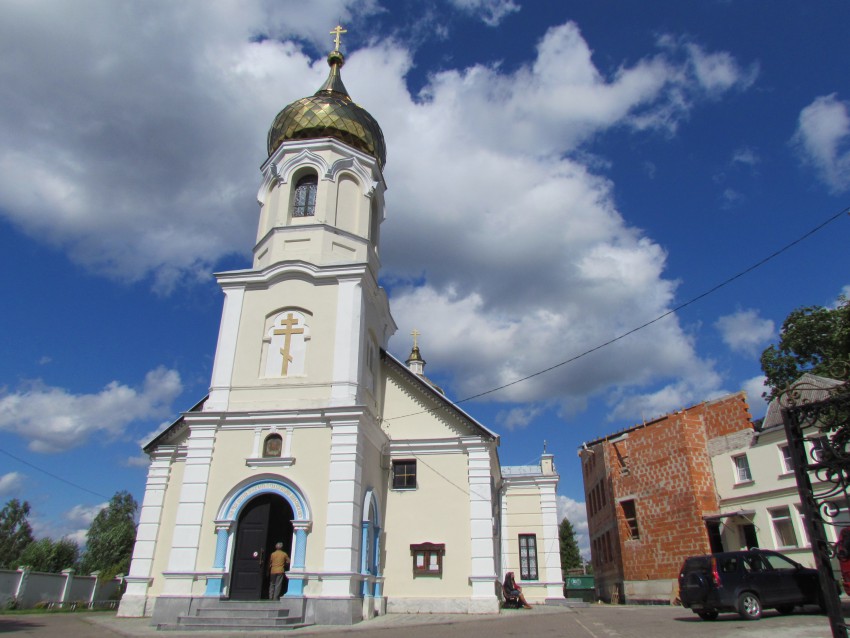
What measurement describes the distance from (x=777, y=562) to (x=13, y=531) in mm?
67846

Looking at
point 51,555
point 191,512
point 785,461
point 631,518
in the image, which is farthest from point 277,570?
point 51,555

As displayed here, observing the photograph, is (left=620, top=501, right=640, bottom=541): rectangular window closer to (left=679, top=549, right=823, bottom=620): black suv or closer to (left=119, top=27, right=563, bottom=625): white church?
(left=119, top=27, right=563, bottom=625): white church

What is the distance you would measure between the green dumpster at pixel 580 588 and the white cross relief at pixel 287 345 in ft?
71.3

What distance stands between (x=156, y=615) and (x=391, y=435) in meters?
7.89

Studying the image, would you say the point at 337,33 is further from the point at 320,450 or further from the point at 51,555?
the point at 51,555

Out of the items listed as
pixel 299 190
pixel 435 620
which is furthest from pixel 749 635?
pixel 299 190

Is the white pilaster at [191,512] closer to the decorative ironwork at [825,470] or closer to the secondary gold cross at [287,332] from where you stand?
the secondary gold cross at [287,332]

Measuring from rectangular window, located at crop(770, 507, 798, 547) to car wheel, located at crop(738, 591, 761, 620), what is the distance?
31.0 ft

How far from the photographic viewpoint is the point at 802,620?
11.6 metres

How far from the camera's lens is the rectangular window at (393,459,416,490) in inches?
704

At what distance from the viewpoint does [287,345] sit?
655 inches

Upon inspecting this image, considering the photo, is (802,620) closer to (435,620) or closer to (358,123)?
(435,620)

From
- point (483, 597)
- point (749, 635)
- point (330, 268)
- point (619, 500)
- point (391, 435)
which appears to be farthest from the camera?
point (619, 500)

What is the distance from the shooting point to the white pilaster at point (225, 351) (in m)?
16.0
